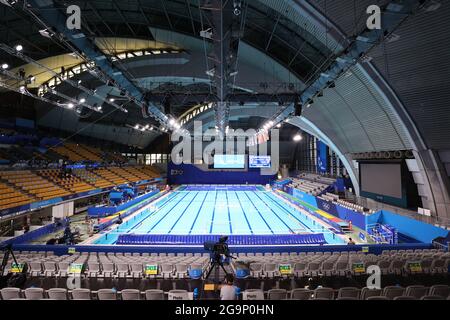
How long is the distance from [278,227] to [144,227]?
825 centimetres

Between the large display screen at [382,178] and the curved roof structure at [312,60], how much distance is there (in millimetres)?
935

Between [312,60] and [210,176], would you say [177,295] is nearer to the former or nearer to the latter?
[312,60]

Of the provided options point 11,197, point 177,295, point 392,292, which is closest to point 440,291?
point 392,292

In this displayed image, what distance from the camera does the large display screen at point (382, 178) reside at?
14.5m

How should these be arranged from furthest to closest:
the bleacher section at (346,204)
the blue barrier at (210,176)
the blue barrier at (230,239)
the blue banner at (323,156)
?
1. the blue barrier at (210,176)
2. the blue banner at (323,156)
3. the bleacher section at (346,204)
4. the blue barrier at (230,239)

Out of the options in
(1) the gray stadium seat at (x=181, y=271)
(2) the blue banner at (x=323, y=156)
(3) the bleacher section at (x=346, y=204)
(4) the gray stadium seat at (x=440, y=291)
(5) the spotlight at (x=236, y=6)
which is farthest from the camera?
(2) the blue banner at (x=323, y=156)

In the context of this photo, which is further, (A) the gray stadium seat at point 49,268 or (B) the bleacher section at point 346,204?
(B) the bleacher section at point 346,204

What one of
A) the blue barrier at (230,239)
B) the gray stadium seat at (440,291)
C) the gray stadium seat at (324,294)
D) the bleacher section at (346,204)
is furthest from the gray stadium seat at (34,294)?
the bleacher section at (346,204)

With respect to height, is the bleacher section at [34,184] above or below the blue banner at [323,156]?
below

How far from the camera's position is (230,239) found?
12.6 meters

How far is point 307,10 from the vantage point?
10.6 meters

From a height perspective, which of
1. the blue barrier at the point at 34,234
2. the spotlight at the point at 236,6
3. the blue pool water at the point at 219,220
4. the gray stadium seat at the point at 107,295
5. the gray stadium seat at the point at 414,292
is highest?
the spotlight at the point at 236,6

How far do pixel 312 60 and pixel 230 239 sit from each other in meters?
12.2

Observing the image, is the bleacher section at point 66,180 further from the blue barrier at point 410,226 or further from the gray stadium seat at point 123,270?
the blue barrier at point 410,226
